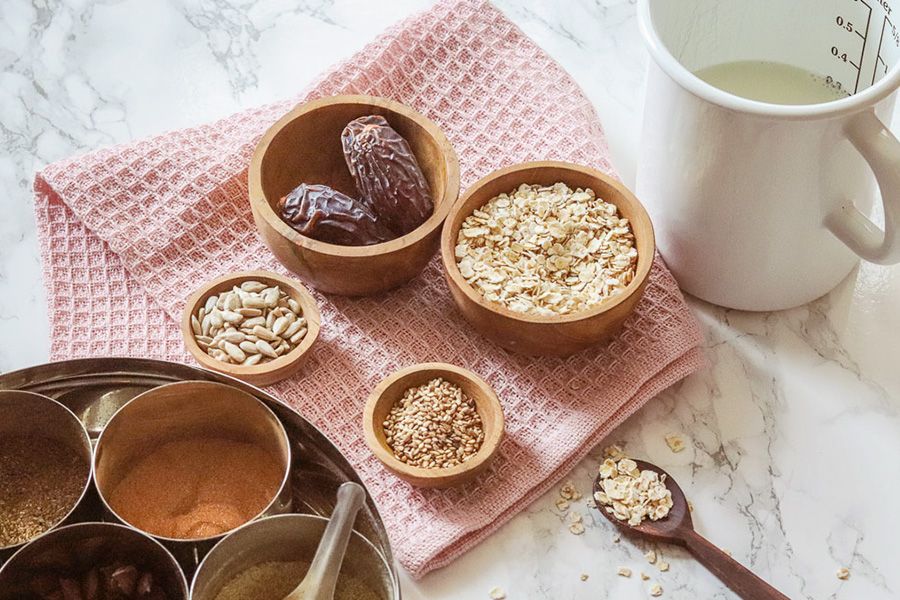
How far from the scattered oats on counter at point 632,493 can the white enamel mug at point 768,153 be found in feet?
0.64

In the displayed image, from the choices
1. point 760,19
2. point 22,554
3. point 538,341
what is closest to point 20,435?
point 22,554

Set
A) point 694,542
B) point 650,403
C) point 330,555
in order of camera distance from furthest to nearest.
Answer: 1. point 650,403
2. point 694,542
3. point 330,555

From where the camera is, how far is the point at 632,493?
0.97 m

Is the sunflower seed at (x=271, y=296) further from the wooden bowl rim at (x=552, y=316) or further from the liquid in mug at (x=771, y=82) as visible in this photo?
the liquid in mug at (x=771, y=82)

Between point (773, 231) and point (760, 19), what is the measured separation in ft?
0.72

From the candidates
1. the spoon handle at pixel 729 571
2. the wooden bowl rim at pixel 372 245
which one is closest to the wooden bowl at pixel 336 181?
the wooden bowl rim at pixel 372 245

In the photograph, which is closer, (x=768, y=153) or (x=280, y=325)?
(x=768, y=153)

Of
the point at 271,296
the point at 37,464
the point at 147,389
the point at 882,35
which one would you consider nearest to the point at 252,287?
the point at 271,296

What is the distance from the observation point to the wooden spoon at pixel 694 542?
3.01 ft

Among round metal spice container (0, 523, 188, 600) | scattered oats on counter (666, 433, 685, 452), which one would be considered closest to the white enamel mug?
scattered oats on counter (666, 433, 685, 452)

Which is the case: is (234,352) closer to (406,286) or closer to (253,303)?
(253,303)

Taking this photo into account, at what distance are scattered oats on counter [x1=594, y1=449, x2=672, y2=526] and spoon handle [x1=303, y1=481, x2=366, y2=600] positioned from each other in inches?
9.0

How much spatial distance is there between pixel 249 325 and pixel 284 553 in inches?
9.1

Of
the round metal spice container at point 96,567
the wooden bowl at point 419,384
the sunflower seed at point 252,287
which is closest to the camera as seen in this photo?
the round metal spice container at point 96,567
